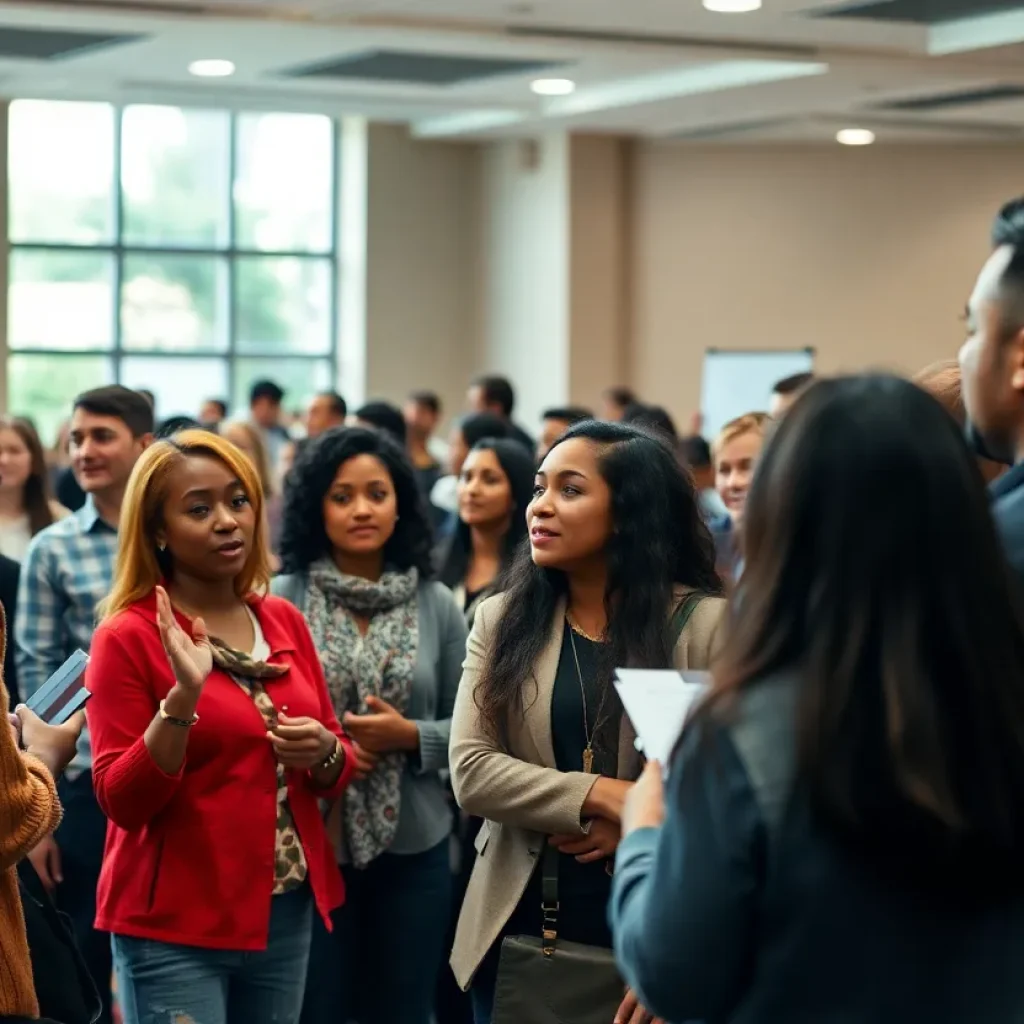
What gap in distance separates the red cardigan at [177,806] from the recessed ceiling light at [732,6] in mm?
6390

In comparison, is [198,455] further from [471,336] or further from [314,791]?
[471,336]

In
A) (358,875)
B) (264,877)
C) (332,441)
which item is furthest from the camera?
(332,441)

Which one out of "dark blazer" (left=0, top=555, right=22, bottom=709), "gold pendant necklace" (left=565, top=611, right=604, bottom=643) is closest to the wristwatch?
"gold pendant necklace" (left=565, top=611, right=604, bottom=643)

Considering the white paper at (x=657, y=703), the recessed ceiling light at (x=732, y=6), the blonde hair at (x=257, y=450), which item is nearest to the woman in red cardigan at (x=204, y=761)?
the white paper at (x=657, y=703)

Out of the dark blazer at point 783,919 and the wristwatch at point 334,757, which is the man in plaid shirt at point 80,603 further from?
the dark blazer at point 783,919

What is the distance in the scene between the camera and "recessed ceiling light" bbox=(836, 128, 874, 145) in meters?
→ 13.5

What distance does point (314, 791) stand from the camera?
3365 mm

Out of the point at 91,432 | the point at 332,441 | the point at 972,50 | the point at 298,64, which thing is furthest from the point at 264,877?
the point at 298,64

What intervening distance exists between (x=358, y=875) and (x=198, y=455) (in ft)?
3.43

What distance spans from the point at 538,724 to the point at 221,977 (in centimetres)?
80

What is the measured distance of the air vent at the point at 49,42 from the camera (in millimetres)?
9867

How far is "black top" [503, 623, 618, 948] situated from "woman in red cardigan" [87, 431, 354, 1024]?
0.55m

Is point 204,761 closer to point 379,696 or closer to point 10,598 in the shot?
point 379,696

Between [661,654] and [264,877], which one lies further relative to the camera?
[264,877]
